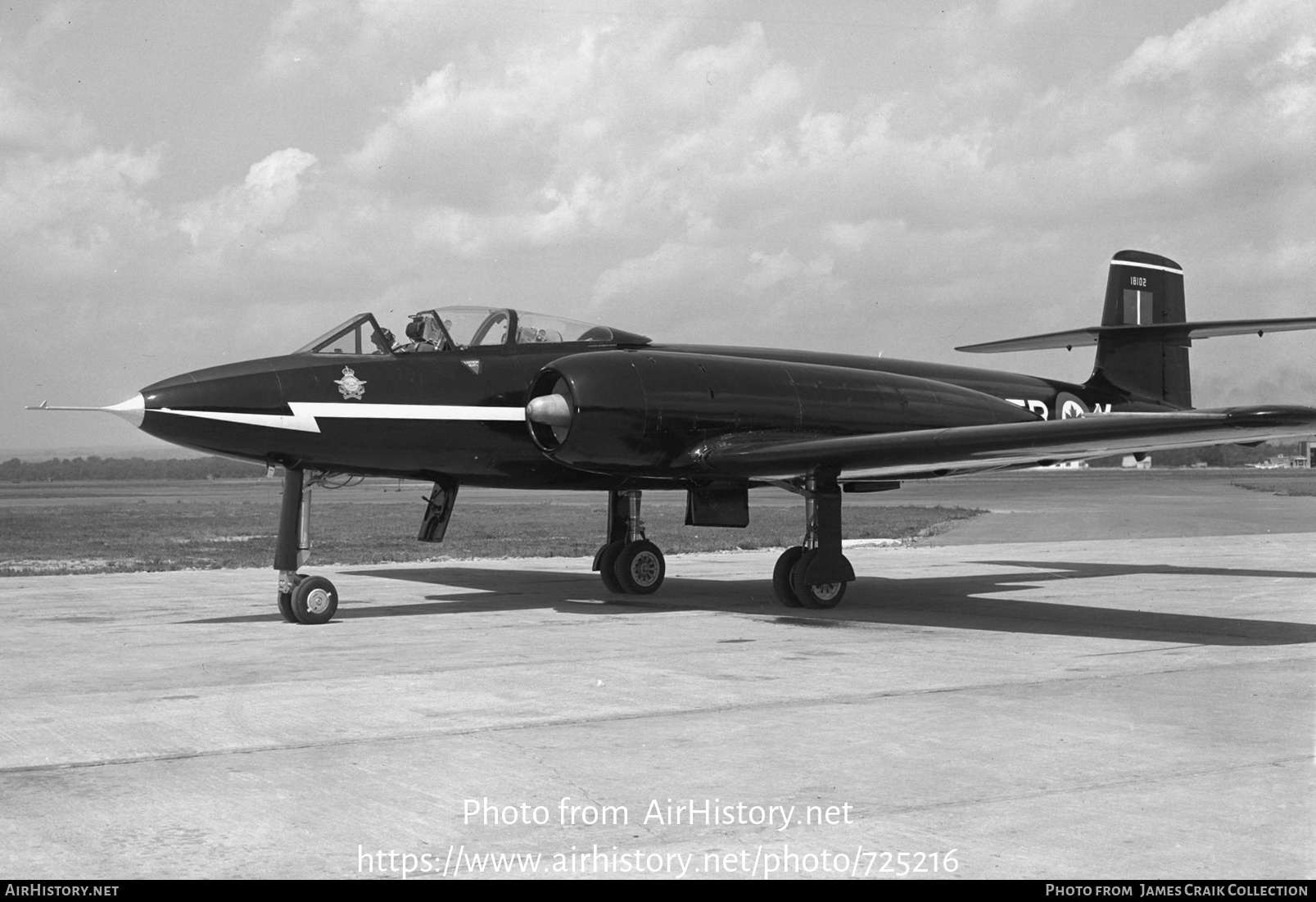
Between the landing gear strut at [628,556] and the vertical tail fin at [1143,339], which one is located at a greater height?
the vertical tail fin at [1143,339]

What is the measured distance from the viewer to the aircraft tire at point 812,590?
13.7 meters

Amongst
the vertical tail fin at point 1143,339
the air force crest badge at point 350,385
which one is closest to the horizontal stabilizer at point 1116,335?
the vertical tail fin at point 1143,339

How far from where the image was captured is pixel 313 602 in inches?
486

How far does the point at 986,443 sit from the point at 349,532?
2285 cm

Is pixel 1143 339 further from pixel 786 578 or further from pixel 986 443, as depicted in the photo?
pixel 986 443

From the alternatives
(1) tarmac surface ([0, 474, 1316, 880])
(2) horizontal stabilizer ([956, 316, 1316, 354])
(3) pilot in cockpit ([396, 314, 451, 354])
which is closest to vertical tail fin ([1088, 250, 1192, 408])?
(2) horizontal stabilizer ([956, 316, 1316, 354])

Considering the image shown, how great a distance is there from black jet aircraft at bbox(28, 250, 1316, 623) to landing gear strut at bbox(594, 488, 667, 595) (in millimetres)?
27

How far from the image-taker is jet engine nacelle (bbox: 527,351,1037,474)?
42.6ft

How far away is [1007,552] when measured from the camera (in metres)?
23.1

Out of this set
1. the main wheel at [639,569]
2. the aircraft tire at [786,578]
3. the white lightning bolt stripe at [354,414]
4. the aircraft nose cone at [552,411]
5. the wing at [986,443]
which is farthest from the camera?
the main wheel at [639,569]

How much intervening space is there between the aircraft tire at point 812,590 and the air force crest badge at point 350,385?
5.02 m

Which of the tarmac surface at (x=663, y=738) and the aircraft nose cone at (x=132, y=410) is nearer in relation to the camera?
the tarmac surface at (x=663, y=738)

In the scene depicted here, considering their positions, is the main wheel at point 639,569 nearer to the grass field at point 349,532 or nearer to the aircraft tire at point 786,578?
the aircraft tire at point 786,578

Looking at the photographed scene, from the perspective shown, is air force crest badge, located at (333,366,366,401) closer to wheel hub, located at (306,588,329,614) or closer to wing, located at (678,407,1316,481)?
wheel hub, located at (306,588,329,614)
